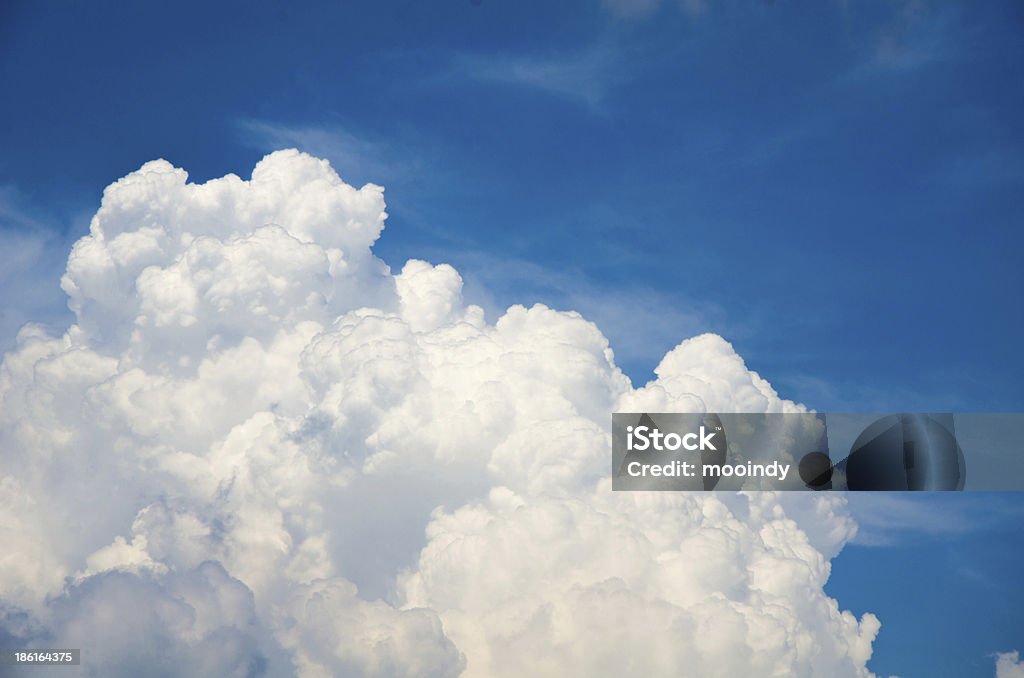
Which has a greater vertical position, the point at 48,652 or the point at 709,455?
the point at 709,455

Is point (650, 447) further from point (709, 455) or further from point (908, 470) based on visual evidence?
point (908, 470)

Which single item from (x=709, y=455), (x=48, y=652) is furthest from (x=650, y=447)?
(x=48, y=652)

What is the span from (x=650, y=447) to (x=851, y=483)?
392 inches

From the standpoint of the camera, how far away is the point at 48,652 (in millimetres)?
51906

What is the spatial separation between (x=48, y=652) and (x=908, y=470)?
4067cm

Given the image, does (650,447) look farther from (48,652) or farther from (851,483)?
(48,652)

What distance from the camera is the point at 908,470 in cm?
5431

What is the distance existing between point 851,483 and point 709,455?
7.32 meters

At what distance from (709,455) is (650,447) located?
107 inches

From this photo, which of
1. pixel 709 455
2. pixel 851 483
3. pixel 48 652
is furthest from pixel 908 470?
pixel 48 652

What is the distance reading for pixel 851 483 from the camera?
53969 millimetres

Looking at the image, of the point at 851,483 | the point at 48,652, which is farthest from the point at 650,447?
the point at 48,652

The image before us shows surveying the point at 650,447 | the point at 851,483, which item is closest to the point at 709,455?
the point at 650,447

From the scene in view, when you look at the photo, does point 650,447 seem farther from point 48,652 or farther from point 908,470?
point 48,652
